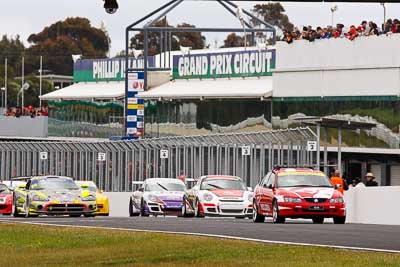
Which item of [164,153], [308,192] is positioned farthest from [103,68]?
[308,192]

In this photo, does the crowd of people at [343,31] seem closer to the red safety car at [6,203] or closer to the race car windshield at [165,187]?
the race car windshield at [165,187]

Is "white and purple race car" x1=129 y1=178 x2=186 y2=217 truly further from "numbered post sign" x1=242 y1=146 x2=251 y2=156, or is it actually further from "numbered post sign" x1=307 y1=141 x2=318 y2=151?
"numbered post sign" x1=307 y1=141 x2=318 y2=151

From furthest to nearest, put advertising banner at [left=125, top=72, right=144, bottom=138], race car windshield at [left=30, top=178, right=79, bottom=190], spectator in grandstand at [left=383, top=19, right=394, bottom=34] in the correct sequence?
advertising banner at [left=125, top=72, right=144, bottom=138], spectator in grandstand at [left=383, top=19, right=394, bottom=34], race car windshield at [left=30, top=178, right=79, bottom=190]

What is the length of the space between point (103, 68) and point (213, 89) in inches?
684

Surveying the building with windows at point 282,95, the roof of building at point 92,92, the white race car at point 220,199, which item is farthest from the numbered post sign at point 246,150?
the roof of building at point 92,92

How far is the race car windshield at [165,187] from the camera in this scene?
48812 millimetres

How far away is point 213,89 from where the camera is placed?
262 ft

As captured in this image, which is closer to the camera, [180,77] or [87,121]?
[180,77]

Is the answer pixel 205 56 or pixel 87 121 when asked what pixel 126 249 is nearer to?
pixel 205 56

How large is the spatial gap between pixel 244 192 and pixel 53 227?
12165 mm

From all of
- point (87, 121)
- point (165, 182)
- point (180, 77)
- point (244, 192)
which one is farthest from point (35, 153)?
point (87, 121)

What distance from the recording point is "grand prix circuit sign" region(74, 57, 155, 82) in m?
93.2

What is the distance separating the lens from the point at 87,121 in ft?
309

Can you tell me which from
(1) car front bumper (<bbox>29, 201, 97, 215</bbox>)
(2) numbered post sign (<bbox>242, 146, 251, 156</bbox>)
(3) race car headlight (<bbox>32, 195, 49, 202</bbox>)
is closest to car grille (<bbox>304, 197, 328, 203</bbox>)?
(1) car front bumper (<bbox>29, 201, 97, 215</bbox>)
